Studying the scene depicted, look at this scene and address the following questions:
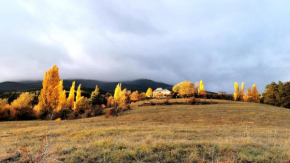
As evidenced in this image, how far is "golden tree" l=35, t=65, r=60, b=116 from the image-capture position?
38.5m

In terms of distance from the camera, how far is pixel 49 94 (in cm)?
3850

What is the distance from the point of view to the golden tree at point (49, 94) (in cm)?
3850

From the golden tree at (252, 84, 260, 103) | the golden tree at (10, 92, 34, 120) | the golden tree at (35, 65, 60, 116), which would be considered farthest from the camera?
the golden tree at (252, 84, 260, 103)

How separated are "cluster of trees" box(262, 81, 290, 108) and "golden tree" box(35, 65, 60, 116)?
237ft

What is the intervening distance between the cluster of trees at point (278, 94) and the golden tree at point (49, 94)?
237 feet

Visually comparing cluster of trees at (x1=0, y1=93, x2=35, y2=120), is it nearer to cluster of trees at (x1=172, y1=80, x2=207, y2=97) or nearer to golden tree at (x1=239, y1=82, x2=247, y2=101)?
cluster of trees at (x1=172, y1=80, x2=207, y2=97)

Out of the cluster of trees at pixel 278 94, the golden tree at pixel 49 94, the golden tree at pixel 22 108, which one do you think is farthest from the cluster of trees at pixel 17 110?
the cluster of trees at pixel 278 94

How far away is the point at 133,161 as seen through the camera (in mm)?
4766

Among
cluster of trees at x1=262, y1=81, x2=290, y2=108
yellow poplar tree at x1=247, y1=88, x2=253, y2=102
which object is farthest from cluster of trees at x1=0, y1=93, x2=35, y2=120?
yellow poplar tree at x1=247, y1=88, x2=253, y2=102

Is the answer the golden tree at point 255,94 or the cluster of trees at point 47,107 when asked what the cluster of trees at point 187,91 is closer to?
the golden tree at point 255,94

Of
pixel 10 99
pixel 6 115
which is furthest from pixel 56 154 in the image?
pixel 10 99

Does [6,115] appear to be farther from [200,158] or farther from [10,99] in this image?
[200,158]

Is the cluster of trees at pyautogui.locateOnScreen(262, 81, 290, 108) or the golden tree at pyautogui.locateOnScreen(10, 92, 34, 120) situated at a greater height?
the cluster of trees at pyautogui.locateOnScreen(262, 81, 290, 108)

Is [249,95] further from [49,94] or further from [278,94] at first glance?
[49,94]
